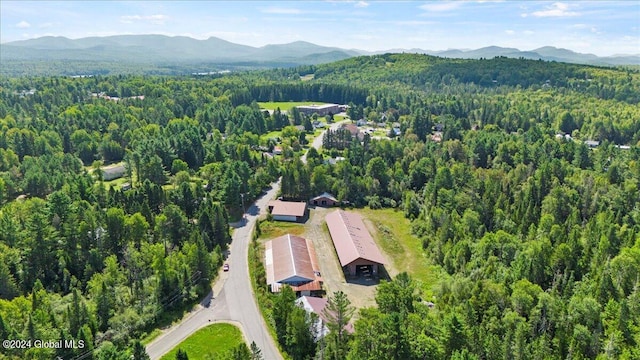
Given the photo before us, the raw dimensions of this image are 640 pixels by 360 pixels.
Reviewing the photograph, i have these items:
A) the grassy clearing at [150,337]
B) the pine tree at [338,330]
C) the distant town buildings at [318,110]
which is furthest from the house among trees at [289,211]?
the distant town buildings at [318,110]

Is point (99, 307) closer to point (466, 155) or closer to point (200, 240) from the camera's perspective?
point (200, 240)

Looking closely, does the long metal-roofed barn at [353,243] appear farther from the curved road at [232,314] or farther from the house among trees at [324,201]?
the curved road at [232,314]

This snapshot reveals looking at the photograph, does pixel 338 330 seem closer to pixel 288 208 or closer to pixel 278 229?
pixel 278 229

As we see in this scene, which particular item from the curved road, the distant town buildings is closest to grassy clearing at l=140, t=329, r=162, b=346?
the curved road

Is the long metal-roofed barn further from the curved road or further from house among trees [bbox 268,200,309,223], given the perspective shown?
the curved road

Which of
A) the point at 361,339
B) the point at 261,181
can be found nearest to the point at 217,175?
the point at 261,181

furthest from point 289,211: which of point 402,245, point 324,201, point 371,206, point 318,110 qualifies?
point 318,110
